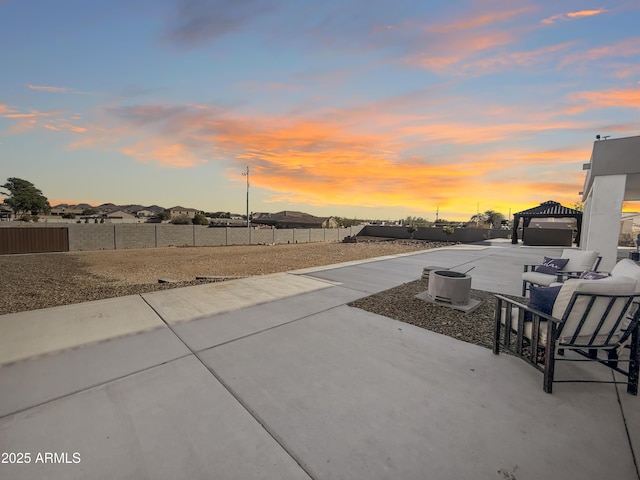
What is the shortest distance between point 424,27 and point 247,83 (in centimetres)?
615

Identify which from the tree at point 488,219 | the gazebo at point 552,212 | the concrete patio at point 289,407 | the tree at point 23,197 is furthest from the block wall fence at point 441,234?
the tree at point 23,197

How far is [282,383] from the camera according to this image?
237cm

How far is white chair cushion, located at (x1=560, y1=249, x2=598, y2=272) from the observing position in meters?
5.40

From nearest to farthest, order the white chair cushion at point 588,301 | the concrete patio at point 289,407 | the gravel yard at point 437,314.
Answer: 1. the concrete patio at point 289,407
2. the white chair cushion at point 588,301
3. the gravel yard at point 437,314

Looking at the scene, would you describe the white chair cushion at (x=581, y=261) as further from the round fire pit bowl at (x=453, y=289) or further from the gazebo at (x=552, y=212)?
the gazebo at (x=552, y=212)

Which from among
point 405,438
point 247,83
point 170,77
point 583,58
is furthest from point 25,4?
point 583,58

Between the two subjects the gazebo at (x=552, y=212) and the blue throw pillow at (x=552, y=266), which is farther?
the gazebo at (x=552, y=212)

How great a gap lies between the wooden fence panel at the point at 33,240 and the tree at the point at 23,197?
5377 cm

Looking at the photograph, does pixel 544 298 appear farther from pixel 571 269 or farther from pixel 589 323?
pixel 571 269

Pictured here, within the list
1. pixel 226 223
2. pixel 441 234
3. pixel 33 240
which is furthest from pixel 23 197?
pixel 441 234

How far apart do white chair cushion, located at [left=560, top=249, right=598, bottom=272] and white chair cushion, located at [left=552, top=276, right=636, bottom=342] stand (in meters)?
4.26

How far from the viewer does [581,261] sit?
17.9ft

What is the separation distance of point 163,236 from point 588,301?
75.0 feet

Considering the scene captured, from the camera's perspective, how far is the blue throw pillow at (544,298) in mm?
2463
